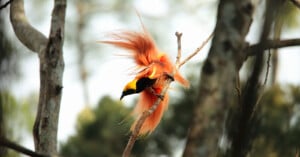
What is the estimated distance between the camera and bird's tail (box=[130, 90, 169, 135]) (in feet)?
13.9

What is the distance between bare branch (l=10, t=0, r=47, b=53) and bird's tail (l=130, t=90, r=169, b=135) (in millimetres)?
1004

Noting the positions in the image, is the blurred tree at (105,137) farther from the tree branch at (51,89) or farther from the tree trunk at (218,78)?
the tree trunk at (218,78)

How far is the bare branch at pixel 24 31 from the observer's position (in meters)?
3.29

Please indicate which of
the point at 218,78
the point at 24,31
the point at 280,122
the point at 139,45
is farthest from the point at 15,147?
the point at 280,122

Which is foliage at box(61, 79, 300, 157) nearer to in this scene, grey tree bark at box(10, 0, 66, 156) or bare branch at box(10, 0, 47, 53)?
bare branch at box(10, 0, 47, 53)

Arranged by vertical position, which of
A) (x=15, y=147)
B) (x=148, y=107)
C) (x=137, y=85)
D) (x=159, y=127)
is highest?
(x=15, y=147)

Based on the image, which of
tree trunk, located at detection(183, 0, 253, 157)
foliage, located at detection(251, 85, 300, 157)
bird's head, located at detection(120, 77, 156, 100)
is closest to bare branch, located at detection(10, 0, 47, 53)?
bird's head, located at detection(120, 77, 156, 100)

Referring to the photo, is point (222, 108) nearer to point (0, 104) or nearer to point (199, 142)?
point (199, 142)

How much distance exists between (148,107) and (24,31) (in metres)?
1.22

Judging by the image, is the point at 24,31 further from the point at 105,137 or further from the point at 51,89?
the point at 105,137

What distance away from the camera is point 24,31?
3.37 m

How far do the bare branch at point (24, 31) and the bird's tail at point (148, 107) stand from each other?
3.29 feet

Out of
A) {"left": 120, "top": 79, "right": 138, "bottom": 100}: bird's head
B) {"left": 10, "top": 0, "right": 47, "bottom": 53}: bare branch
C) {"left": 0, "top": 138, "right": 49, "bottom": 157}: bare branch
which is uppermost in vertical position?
{"left": 0, "top": 138, "right": 49, "bottom": 157}: bare branch

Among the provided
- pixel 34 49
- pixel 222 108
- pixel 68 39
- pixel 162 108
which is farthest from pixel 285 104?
pixel 68 39
